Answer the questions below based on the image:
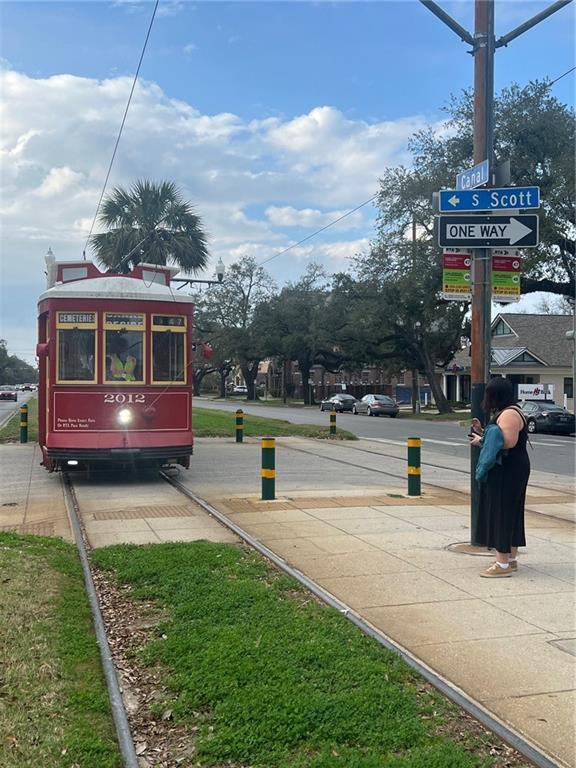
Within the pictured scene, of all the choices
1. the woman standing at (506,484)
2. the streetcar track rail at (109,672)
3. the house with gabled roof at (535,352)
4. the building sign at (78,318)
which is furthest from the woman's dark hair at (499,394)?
the house with gabled roof at (535,352)

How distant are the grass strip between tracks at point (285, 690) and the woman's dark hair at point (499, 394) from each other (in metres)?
2.28

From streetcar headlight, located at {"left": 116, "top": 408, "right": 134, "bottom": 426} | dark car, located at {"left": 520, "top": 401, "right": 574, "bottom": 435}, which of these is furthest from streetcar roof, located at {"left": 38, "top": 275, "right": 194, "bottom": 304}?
dark car, located at {"left": 520, "top": 401, "right": 574, "bottom": 435}

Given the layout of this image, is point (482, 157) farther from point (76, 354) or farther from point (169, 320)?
point (76, 354)

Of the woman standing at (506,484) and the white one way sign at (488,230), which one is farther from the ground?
the white one way sign at (488,230)

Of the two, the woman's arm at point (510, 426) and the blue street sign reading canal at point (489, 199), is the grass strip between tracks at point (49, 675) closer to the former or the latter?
the woman's arm at point (510, 426)

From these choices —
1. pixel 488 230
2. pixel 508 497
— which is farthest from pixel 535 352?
pixel 508 497

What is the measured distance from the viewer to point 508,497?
641 centimetres

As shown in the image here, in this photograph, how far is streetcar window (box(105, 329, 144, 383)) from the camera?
40.2 ft

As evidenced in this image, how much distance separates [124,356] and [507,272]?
21.8ft

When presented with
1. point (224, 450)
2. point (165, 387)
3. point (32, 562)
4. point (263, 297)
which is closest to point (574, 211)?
point (224, 450)

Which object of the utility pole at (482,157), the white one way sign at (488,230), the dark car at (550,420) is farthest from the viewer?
the dark car at (550,420)

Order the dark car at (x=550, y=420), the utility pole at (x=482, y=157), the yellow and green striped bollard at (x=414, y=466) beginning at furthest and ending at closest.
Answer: the dark car at (x=550, y=420) → the yellow and green striped bollard at (x=414, y=466) → the utility pole at (x=482, y=157)

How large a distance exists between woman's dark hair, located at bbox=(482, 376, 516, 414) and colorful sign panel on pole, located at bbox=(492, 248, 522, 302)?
1995 millimetres

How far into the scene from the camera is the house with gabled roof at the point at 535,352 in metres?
47.2
